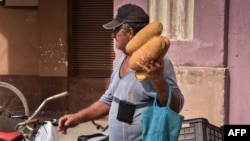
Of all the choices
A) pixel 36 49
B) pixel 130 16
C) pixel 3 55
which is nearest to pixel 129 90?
pixel 130 16

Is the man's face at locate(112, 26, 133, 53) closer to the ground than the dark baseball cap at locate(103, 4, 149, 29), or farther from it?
closer to the ground

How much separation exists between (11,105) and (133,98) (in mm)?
5161

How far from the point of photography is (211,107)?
5.44m

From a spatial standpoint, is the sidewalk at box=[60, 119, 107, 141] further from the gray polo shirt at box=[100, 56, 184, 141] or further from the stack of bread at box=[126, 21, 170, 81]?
the stack of bread at box=[126, 21, 170, 81]

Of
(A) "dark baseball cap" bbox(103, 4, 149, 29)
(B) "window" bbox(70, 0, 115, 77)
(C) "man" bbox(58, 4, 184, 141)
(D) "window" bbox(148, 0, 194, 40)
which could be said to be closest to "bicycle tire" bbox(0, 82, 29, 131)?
(B) "window" bbox(70, 0, 115, 77)

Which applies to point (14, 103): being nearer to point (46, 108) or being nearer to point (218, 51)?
point (46, 108)

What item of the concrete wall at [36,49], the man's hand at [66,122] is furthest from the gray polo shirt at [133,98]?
the concrete wall at [36,49]

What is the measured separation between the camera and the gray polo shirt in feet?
9.87

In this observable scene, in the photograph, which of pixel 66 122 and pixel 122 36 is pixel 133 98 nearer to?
pixel 122 36

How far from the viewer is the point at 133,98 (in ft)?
10.1

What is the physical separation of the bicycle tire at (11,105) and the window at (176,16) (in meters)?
2.15

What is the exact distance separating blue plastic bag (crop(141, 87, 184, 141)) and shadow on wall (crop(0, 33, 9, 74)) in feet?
21.3

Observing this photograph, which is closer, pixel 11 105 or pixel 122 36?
pixel 122 36

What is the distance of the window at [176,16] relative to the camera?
18.4ft
